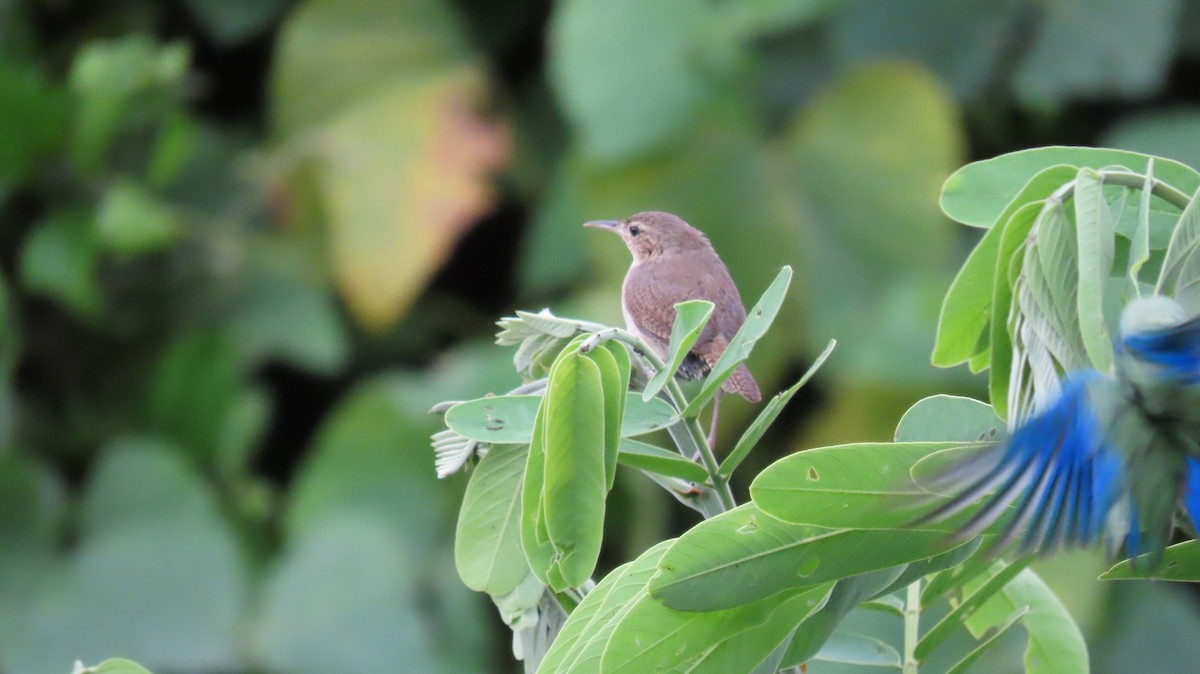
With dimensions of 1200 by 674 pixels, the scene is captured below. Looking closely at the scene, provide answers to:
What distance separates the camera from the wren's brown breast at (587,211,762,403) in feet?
6.89

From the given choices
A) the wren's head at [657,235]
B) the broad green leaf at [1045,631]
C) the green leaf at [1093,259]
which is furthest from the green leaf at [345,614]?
the green leaf at [1093,259]

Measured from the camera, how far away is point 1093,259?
1039mm

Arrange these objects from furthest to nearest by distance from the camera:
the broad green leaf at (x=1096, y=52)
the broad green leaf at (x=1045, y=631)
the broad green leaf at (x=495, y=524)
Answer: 1. the broad green leaf at (x=1096, y=52)
2. the broad green leaf at (x=1045, y=631)
3. the broad green leaf at (x=495, y=524)

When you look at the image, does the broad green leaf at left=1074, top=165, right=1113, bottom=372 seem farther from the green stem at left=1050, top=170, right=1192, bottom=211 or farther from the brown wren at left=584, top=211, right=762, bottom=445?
the brown wren at left=584, top=211, right=762, bottom=445

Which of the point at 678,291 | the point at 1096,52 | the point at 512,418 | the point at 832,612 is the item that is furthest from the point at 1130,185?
the point at 1096,52

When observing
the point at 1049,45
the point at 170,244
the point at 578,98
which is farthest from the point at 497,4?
the point at 1049,45

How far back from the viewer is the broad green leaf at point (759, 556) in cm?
110

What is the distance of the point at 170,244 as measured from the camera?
191 inches

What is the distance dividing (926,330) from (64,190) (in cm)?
300

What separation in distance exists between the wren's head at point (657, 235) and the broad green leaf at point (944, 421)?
54.0 inches

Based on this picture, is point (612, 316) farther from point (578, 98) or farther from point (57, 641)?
point (57, 641)

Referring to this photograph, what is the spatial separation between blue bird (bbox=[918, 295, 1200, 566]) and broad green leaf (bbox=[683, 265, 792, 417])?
8.3 inches

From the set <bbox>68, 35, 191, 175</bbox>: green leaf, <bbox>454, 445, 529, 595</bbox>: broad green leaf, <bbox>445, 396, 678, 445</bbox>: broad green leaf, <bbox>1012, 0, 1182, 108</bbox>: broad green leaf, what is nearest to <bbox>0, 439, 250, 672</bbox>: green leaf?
<bbox>68, 35, 191, 175</bbox>: green leaf

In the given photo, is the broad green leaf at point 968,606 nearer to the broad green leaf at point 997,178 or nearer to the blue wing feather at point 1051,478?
the blue wing feather at point 1051,478
